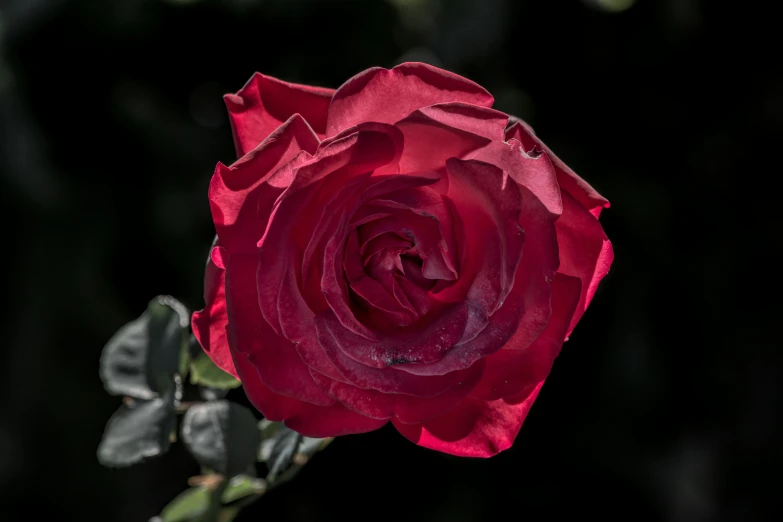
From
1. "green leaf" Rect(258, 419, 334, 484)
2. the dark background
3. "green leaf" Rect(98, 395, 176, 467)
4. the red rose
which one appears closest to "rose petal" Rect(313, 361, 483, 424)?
the red rose

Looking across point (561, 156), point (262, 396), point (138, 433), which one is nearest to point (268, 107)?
point (262, 396)

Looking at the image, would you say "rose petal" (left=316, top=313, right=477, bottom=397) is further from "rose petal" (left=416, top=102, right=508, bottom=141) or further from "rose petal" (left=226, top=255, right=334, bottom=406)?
"rose petal" (left=416, top=102, right=508, bottom=141)

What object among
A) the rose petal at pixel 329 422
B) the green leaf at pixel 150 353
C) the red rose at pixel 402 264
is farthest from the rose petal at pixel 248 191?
the green leaf at pixel 150 353

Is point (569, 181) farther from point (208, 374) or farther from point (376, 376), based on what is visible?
point (208, 374)

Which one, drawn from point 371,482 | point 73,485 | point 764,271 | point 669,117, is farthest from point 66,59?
point 764,271

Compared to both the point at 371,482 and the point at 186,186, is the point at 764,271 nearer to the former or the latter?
the point at 371,482
